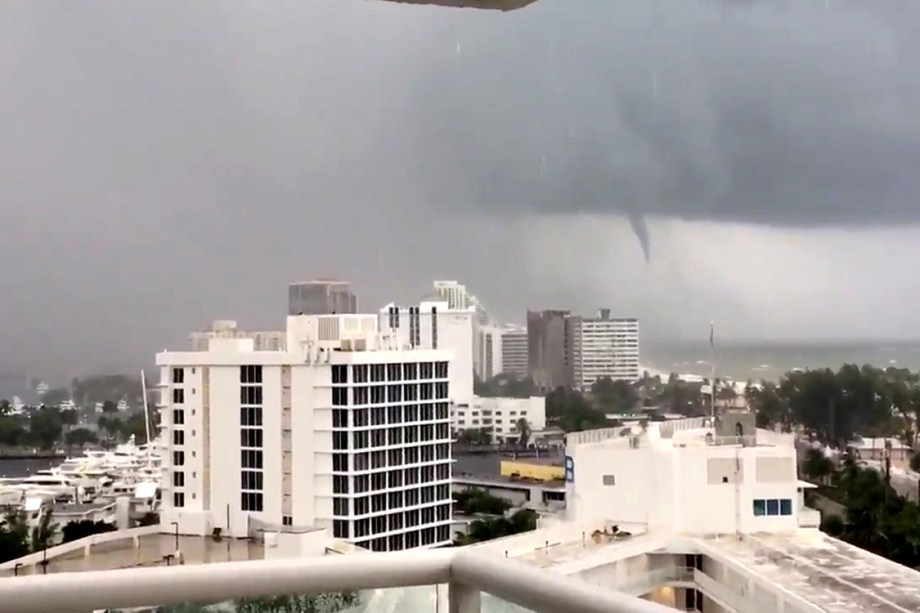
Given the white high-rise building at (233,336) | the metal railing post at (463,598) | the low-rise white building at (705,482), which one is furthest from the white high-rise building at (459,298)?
the metal railing post at (463,598)

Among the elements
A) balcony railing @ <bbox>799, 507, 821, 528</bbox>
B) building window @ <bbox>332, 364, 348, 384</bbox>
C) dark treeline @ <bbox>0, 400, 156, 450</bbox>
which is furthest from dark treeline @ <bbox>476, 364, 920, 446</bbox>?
dark treeline @ <bbox>0, 400, 156, 450</bbox>

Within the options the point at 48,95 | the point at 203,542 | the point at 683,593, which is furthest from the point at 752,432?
the point at 48,95

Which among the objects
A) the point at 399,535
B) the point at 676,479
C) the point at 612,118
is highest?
the point at 612,118

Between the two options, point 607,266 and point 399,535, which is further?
point 607,266

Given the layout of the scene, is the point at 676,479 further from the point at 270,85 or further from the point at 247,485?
the point at 270,85

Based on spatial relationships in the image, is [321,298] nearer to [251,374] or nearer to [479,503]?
[251,374]

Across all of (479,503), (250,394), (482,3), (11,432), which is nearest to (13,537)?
(11,432)

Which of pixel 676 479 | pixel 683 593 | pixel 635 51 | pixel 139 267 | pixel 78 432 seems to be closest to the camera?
pixel 683 593
